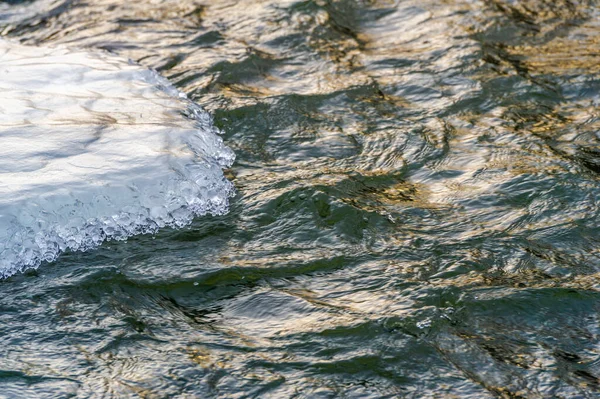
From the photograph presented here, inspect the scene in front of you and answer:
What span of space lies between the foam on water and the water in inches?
1.2

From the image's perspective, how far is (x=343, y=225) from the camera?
4461 millimetres

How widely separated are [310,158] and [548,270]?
1715mm

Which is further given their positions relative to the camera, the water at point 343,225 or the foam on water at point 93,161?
the foam on water at point 93,161

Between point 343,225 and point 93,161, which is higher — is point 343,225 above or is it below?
below

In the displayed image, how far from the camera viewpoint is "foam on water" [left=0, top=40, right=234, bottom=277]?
14.1 ft

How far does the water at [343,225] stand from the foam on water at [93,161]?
31 millimetres

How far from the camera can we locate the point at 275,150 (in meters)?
5.24

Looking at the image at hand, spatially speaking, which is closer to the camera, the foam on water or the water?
the water

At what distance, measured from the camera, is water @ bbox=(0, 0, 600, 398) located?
136 inches

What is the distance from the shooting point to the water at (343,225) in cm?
345

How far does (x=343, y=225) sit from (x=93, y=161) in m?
1.47

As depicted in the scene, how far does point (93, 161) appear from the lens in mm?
4703

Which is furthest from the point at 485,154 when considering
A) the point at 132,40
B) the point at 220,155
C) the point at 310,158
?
the point at 132,40

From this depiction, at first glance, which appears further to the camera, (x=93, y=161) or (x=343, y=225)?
(x=93, y=161)
